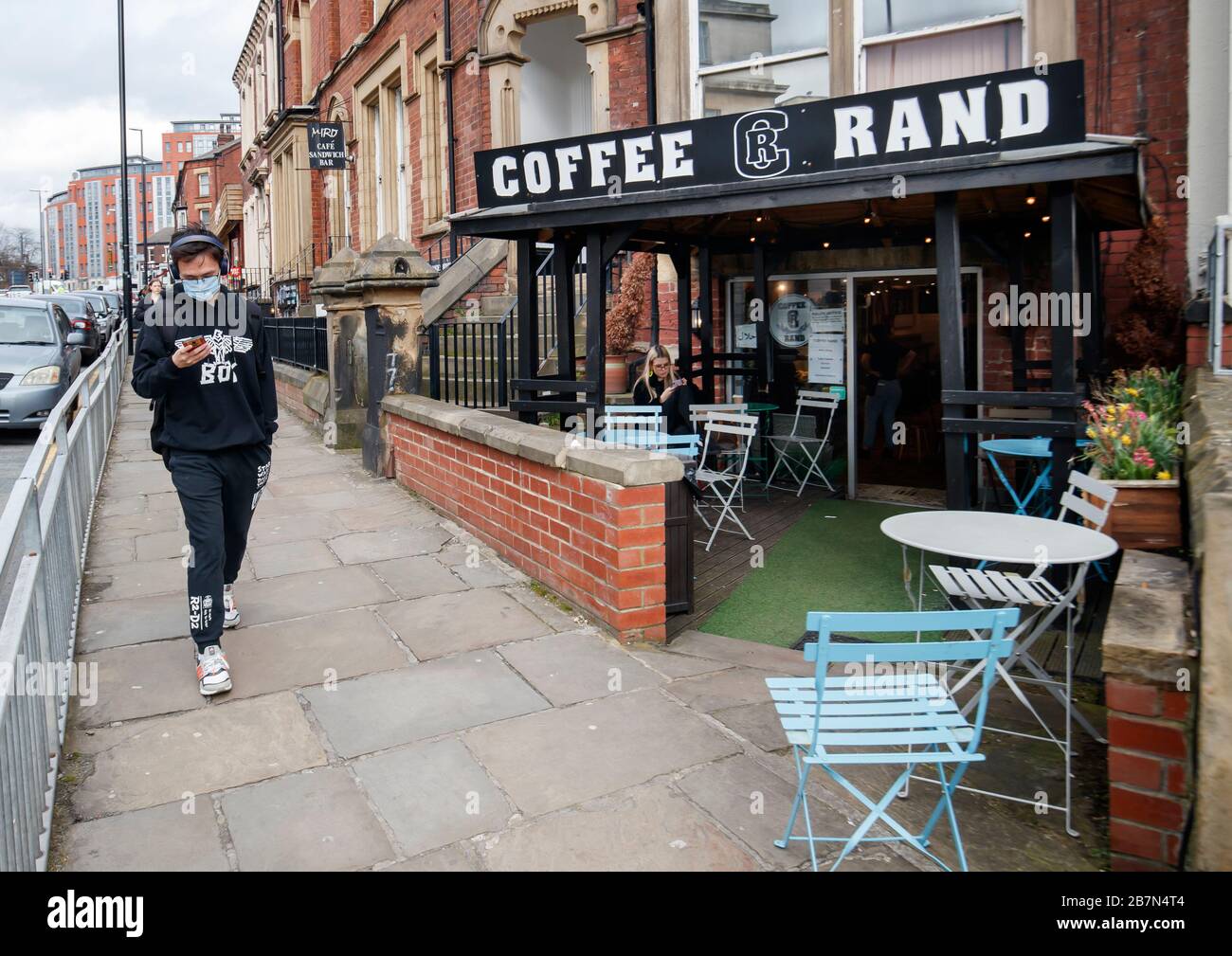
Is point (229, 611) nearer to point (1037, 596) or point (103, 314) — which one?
point (1037, 596)

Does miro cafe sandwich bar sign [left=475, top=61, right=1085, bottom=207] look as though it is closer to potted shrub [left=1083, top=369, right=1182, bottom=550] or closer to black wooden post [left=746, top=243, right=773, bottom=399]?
potted shrub [left=1083, top=369, right=1182, bottom=550]

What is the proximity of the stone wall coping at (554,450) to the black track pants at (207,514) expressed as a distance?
1.64 m

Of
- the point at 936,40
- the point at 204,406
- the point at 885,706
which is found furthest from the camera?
the point at 936,40

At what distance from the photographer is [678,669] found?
4.77 meters

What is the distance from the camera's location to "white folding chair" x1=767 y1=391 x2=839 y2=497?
9.45 metres

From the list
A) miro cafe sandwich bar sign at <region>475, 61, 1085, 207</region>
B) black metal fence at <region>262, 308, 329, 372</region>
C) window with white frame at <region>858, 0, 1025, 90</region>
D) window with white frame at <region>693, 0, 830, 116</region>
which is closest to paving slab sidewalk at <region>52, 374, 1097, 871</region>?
miro cafe sandwich bar sign at <region>475, 61, 1085, 207</region>

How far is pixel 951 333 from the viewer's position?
6.01 metres

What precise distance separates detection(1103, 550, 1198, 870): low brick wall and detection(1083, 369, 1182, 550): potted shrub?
74.4 inches

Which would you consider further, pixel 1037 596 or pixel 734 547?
pixel 734 547

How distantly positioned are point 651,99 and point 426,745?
Result: 9140 millimetres

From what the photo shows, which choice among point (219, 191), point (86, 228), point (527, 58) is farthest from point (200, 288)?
point (86, 228)

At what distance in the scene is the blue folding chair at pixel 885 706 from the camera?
9.15 ft

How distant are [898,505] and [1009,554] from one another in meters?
4.92
